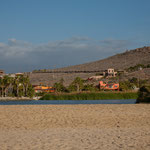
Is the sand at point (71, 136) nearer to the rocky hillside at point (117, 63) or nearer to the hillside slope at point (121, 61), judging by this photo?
the rocky hillside at point (117, 63)

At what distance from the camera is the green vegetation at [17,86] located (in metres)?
73.2

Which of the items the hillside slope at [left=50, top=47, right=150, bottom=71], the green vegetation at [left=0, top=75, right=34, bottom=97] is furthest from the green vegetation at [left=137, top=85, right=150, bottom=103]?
the hillside slope at [left=50, top=47, right=150, bottom=71]

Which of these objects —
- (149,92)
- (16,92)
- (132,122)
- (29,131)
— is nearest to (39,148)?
(29,131)

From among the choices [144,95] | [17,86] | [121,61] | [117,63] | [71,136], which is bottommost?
[71,136]

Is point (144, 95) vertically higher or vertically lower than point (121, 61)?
lower

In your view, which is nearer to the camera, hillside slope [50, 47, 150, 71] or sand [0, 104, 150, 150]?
sand [0, 104, 150, 150]

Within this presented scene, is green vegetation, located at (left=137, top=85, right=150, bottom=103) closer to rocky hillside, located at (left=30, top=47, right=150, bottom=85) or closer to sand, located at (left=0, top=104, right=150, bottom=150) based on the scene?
sand, located at (left=0, top=104, right=150, bottom=150)

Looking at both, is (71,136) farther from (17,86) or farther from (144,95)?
(17,86)

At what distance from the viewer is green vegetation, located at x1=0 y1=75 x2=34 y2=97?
7319 cm

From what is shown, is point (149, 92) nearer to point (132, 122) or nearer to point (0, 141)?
point (132, 122)

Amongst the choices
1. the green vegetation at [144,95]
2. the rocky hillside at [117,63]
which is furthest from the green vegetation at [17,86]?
the rocky hillside at [117,63]

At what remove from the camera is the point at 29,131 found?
14586mm

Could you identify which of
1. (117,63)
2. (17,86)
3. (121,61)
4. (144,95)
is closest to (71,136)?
(144,95)

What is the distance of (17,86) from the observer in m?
73.8
